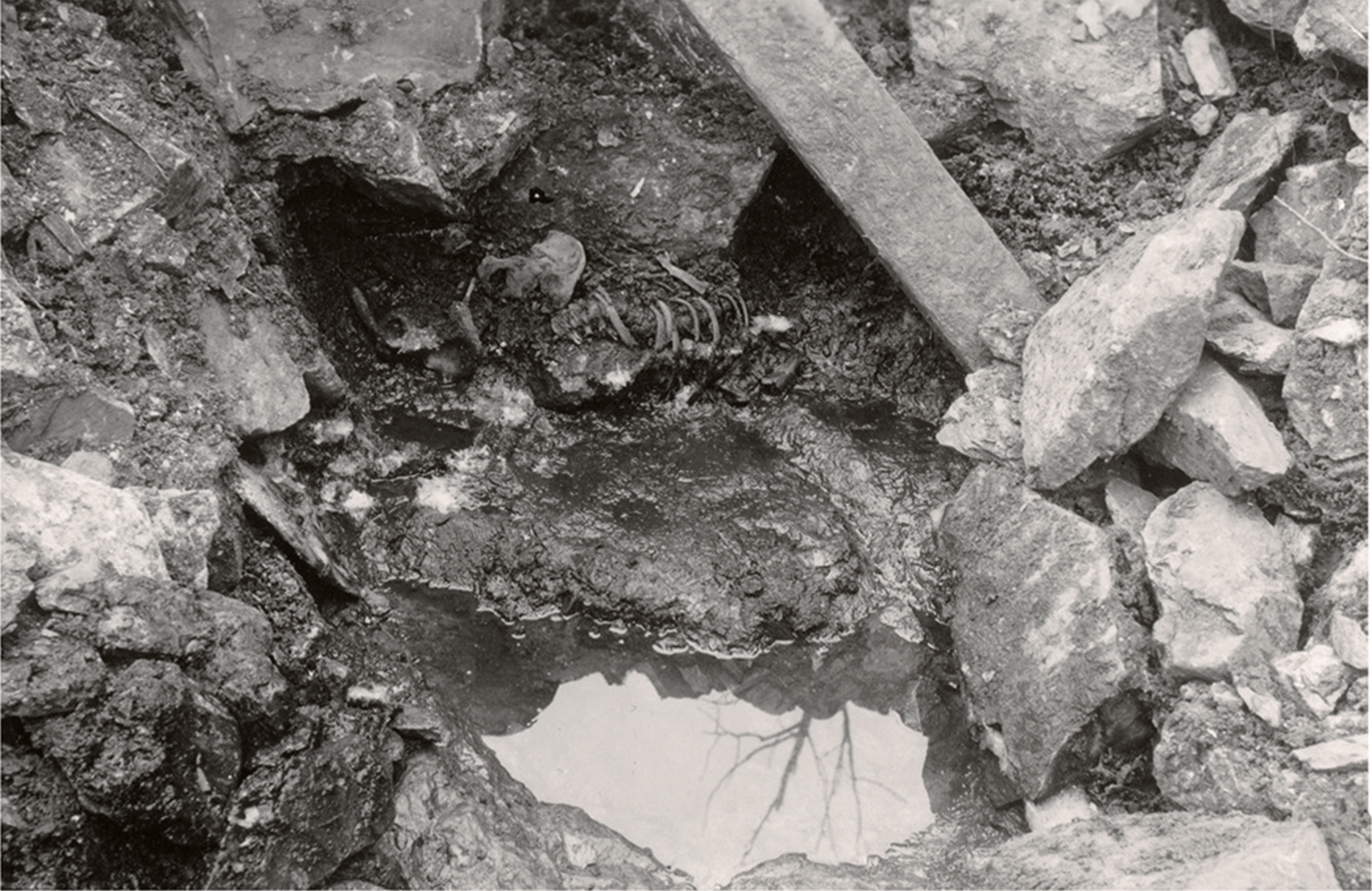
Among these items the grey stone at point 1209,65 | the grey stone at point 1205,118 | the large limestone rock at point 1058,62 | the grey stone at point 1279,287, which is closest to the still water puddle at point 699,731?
the grey stone at point 1279,287

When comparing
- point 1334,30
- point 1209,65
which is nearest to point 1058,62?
point 1209,65

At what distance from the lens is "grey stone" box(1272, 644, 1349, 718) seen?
245 cm

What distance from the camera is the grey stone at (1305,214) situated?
294 centimetres

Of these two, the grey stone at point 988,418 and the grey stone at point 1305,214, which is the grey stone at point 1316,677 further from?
the grey stone at point 1305,214

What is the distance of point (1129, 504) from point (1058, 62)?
1.33 m

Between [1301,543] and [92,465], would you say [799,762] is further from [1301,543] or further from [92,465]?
[92,465]

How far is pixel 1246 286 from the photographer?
299 cm

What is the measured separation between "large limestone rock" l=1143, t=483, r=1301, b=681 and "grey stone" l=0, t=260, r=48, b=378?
266 centimetres

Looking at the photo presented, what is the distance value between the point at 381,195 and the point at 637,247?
0.84 metres

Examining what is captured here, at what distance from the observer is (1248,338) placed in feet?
9.32

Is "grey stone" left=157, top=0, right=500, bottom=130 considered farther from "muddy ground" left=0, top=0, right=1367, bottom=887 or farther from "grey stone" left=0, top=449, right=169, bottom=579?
"grey stone" left=0, top=449, right=169, bottom=579

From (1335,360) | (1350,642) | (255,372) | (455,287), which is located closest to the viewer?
(1350,642)

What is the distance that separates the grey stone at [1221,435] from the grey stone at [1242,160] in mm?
500

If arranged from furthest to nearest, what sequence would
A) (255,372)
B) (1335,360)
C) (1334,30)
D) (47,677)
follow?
(255,372) → (1334,30) → (1335,360) → (47,677)
